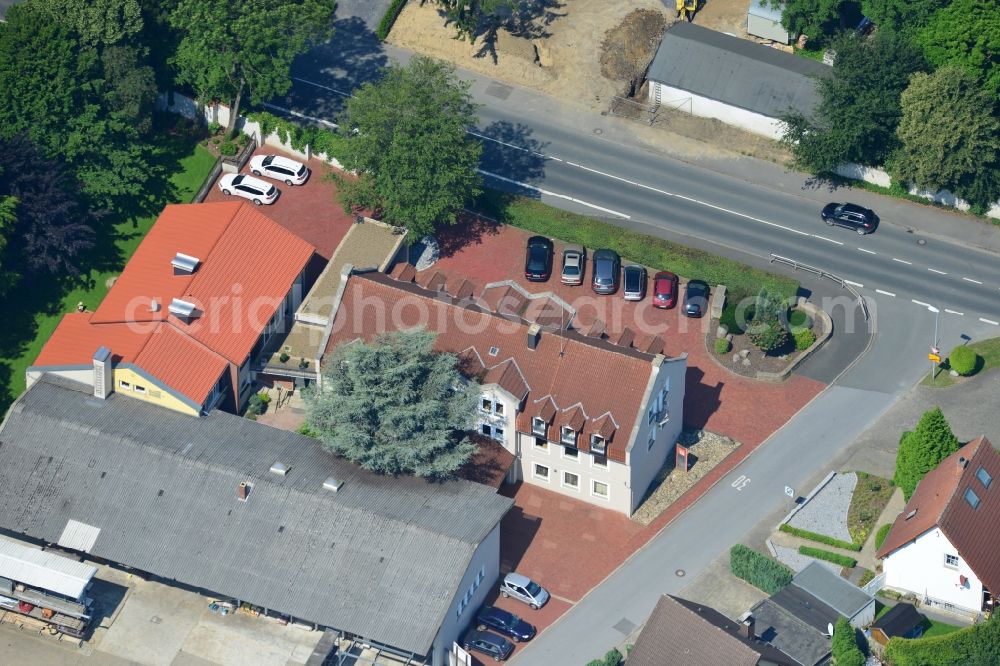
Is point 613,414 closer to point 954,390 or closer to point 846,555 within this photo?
point 846,555

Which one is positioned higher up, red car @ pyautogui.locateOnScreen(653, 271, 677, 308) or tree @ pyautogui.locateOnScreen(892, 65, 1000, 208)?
tree @ pyautogui.locateOnScreen(892, 65, 1000, 208)

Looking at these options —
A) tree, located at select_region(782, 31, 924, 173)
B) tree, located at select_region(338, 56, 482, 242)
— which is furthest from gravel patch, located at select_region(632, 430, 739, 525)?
tree, located at select_region(782, 31, 924, 173)

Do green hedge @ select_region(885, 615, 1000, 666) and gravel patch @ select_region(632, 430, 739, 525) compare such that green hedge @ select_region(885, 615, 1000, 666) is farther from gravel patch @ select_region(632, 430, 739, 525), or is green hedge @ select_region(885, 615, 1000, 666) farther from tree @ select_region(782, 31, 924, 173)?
tree @ select_region(782, 31, 924, 173)

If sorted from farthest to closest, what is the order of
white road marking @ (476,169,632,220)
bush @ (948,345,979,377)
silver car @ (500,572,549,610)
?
white road marking @ (476,169,632,220), bush @ (948,345,979,377), silver car @ (500,572,549,610)

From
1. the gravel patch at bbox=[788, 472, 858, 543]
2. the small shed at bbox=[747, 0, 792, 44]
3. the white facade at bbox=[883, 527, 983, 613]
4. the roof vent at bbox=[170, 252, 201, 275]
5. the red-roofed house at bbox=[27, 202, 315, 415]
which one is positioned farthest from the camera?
the small shed at bbox=[747, 0, 792, 44]

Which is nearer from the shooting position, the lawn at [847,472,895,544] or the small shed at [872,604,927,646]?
the small shed at [872,604,927,646]

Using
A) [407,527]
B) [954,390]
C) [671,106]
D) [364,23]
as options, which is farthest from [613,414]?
[364,23]

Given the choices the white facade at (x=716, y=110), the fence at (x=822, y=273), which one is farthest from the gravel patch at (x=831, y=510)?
the white facade at (x=716, y=110)
